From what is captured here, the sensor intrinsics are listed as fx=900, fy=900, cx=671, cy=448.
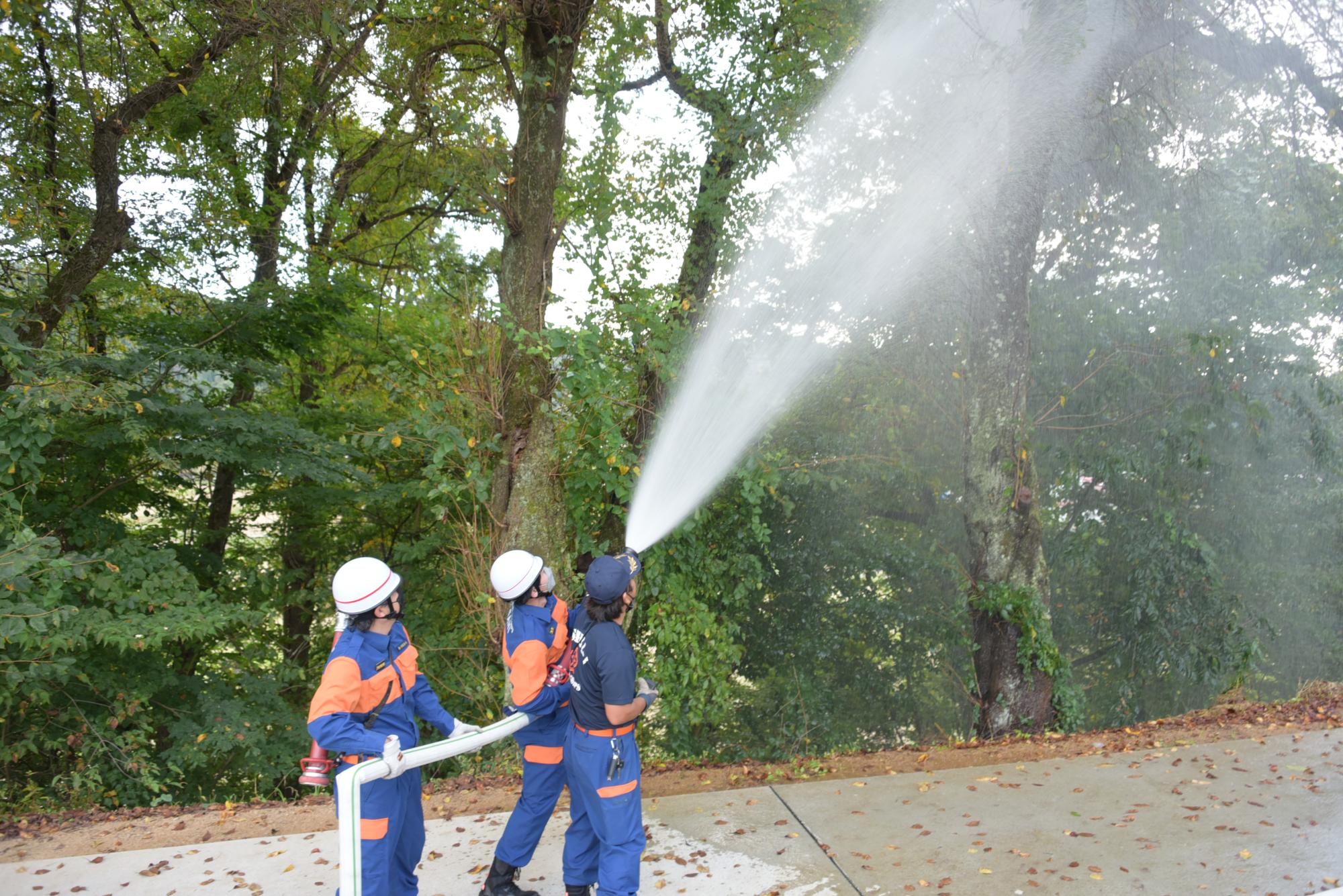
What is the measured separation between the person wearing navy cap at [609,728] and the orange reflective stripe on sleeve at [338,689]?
35.5 inches

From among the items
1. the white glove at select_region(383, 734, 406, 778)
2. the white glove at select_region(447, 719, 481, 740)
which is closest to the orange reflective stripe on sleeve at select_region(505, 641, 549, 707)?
the white glove at select_region(447, 719, 481, 740)

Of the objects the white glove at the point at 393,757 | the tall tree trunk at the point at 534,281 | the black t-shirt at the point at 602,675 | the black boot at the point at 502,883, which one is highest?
the tall tree trunk at the point at 534,281

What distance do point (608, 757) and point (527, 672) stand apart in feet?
1.69

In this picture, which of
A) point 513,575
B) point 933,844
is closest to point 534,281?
point 513,575

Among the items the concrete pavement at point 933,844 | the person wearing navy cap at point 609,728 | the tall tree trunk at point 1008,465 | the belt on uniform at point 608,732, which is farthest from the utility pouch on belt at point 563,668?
the tall tree trunk at point 1008,465

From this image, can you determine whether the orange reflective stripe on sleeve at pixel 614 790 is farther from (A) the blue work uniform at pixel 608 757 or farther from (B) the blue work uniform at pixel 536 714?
(B) the blue work uniform at pixel 536 714

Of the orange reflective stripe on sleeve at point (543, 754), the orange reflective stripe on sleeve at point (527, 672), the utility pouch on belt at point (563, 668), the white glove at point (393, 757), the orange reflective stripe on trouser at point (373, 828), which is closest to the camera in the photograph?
the white glove at point (393, 757)

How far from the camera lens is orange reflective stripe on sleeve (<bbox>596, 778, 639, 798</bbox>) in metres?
3.74

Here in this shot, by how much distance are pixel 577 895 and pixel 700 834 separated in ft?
3.12

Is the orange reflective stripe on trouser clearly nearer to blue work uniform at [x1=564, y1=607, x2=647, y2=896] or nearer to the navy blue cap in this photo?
blue work uniform at [x1=564, y1=607, x2=647, y2=896]

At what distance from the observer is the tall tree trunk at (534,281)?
673 cm

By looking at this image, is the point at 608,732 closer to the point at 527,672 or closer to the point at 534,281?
the point at 527,672

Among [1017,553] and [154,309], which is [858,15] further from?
[154,309]

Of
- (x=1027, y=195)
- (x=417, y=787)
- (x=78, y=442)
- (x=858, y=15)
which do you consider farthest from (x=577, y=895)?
(x=858, y=15)
